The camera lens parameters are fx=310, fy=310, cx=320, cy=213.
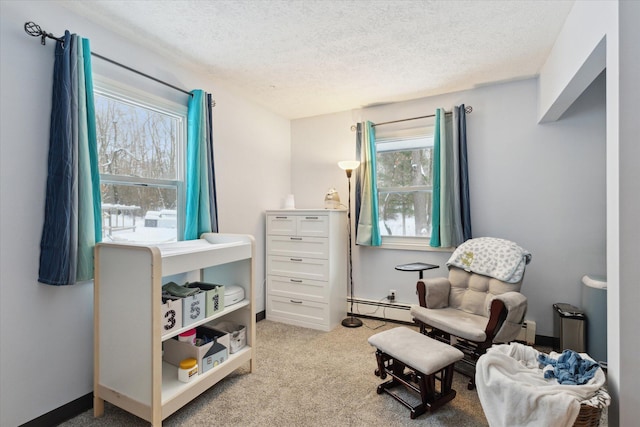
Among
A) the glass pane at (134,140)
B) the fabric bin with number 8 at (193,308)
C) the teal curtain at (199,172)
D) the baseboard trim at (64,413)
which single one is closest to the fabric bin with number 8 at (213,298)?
the fabric bin with number 8 at (193,308)

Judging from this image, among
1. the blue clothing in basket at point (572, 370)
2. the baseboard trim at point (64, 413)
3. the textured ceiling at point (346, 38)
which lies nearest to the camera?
the blue clothing in basket at point (572, 370)

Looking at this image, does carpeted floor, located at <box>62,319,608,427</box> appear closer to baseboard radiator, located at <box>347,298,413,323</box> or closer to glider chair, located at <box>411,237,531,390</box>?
glider chair, located at <box>411,237,531,390</box>

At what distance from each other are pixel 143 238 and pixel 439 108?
118 inches

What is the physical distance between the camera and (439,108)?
319cm

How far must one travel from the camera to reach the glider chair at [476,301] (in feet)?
7.18

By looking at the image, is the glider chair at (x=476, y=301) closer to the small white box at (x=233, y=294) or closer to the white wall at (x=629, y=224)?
the white wall at (x=629, y=224)

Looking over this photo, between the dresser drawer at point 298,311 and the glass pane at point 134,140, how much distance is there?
1.75m

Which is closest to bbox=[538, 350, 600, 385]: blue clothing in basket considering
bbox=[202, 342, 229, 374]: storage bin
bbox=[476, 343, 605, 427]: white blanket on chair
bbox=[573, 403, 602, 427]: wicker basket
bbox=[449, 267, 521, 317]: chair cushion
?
bbox=[476, 343, 605, 427]: white blanket on chair

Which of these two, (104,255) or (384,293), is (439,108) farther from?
(104,255)

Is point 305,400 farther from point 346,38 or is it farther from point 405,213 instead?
point 346,38

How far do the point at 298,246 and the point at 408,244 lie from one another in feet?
4.02

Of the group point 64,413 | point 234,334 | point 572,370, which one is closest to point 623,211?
point 572,370

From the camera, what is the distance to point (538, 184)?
2885mm

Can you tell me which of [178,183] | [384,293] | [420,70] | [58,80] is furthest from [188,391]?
[420,70]
